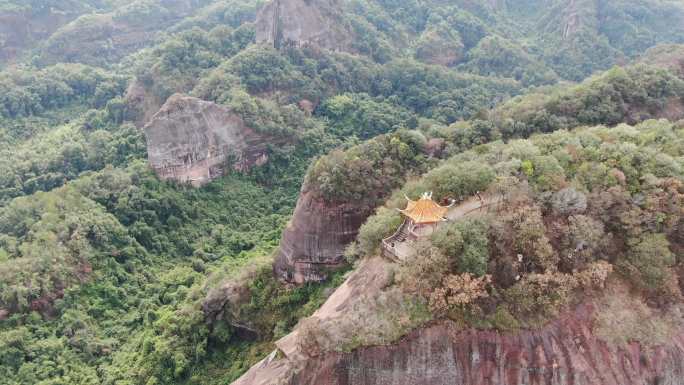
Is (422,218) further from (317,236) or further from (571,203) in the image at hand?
(317,236)

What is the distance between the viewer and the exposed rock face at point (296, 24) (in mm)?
66812

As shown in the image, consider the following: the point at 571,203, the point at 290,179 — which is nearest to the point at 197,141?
the point at 290,179

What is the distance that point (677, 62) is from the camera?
45.1 m

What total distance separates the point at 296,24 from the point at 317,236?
42.8 meters

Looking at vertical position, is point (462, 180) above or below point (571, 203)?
above

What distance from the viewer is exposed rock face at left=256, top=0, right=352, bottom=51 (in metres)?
66.8

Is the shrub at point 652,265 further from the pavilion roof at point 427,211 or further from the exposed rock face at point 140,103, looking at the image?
the exposed rock face at point 140,103

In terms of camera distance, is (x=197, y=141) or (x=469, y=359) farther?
(x=197, y=141)

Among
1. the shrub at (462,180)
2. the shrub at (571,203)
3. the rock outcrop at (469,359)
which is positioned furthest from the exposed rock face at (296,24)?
the rock outcrop at (469,359)

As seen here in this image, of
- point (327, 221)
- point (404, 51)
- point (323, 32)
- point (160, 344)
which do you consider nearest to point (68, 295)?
point (160, 344)

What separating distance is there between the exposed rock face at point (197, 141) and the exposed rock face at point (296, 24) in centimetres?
1956

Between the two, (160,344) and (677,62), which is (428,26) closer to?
(677,62)

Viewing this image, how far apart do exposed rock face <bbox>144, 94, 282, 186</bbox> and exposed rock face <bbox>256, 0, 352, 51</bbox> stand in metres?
19.6

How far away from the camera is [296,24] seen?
67.2m
